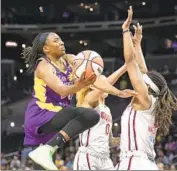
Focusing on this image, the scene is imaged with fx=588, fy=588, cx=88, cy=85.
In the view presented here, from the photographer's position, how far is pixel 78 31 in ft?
65.4

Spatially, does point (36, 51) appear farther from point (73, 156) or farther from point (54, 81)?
point (73, 156)

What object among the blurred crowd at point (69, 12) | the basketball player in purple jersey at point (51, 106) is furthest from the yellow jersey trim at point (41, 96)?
the blurred crowd at point (69, 12)

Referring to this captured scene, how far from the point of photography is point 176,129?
1380 cm

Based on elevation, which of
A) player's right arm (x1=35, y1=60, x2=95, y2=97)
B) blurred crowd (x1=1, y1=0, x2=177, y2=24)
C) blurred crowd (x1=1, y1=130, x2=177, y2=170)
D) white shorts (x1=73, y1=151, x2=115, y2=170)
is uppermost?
blurred crowd (x1=1, y1=0, x2=177, y2=24)

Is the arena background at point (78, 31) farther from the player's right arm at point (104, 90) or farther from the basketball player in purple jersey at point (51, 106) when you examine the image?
the basketball player in purple jersey at point (51, 106)

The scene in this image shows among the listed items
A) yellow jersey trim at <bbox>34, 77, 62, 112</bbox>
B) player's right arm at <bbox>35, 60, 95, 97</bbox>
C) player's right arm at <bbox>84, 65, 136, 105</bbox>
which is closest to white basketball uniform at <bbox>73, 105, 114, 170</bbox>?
player's right arm at <bbox>84, 65, 136, 105</bbox>

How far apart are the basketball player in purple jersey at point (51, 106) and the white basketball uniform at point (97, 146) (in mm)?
858

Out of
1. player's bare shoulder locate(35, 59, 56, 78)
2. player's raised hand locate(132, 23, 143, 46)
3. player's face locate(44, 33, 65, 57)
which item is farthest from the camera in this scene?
player's raised hand locate(132, 23, 143, 46)

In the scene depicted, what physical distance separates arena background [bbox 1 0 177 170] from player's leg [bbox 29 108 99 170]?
1289cm

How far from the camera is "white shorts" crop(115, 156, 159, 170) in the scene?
157 inches

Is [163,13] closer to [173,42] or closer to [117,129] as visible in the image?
[173,42]

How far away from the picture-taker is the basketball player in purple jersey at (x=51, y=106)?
13.7 feet

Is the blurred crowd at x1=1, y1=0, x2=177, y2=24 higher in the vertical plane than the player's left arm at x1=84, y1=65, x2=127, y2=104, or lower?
higher

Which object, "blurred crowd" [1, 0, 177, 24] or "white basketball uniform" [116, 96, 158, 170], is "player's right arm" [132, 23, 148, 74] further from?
"blurred crowd" [1, 0, 177, 24]
